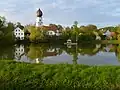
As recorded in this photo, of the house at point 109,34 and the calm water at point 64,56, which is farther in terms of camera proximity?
the house at point 109,34

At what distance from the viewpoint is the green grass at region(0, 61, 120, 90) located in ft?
38.5

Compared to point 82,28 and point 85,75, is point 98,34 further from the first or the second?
point 85,75

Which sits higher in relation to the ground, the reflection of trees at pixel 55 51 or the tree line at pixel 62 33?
the tree line at pixel 62 33

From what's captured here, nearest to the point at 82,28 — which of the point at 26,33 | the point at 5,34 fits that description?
the point at 26,33

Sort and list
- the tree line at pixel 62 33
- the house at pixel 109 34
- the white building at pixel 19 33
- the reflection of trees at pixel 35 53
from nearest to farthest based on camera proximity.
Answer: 1. the reflection of trees at pixel 35 53
2. the tree line at pixel 62 33
3. the white building at pixel 19 33
4. the house at pixel 109 34

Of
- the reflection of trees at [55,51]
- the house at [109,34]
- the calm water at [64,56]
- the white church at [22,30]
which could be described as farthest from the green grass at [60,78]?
the house at [109,34]

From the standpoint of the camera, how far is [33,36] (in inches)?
3098

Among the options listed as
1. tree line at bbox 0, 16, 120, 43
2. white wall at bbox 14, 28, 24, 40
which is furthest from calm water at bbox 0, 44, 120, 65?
white wall at bbox 14, 28, 24, 40

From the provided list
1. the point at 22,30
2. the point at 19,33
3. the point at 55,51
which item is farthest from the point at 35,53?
the point at 22,30

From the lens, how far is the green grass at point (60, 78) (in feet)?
38.5

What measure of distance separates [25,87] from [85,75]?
2.48 meters

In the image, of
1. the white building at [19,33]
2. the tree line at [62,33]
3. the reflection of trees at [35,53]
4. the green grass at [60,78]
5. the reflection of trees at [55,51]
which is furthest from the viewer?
the white building at [19,33]

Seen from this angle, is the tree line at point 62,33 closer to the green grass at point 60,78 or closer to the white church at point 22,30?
the white church at point 22,30

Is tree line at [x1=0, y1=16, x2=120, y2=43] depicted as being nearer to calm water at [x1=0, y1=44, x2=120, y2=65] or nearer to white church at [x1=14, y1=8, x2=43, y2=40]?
white church at [x1=14, y1=8, x2=43, y2=40]
